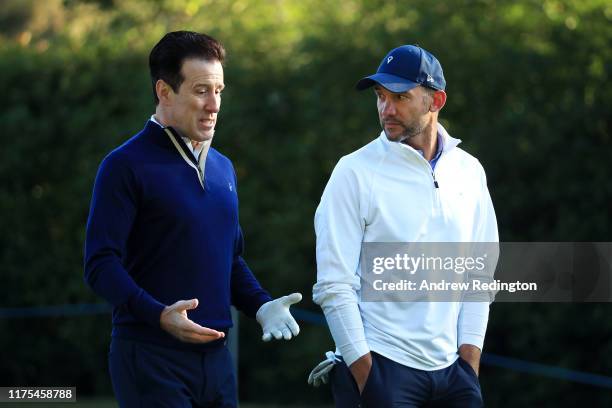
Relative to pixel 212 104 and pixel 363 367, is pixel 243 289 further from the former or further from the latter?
pixel 212 104

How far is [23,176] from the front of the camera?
11.7m

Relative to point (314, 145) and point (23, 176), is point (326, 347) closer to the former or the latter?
point (314, 145)

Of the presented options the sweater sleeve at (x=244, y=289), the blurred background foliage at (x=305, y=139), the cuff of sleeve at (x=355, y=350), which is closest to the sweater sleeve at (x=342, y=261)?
the cuff of sleeve at (x=355, y=350)

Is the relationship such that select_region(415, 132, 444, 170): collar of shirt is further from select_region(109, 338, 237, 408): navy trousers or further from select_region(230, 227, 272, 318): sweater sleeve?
select_region(109, 338, 237, 408): navy trousers

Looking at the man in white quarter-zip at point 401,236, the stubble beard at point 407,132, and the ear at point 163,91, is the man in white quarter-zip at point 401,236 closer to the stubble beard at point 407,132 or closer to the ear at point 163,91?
the stubble beard at point 407,132

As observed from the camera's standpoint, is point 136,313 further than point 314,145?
No

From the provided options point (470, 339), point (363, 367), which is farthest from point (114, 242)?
point (470, 339)

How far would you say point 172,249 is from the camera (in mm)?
4051

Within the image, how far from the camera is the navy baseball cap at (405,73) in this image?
455cm

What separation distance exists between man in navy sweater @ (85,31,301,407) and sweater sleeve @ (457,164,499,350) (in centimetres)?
77

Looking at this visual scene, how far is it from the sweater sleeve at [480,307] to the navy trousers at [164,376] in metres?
0.99

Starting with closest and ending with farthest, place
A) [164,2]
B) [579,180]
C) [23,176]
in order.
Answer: [579,180]
[23,176]
[164,2]

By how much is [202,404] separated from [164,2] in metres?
12.4

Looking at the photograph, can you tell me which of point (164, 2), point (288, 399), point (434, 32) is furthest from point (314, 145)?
point (164, 2)
